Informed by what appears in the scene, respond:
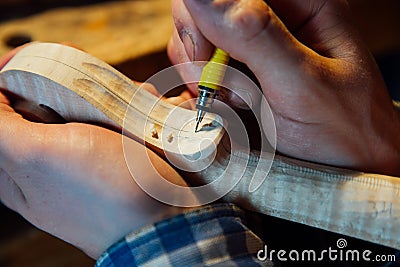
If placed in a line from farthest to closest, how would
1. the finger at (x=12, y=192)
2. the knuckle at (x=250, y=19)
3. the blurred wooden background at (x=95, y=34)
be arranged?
1. the blurred wooden background at (x=95, y=34)
2. the finger at (x=12, y=192)
3. the knuckle at (x=250, y=19)

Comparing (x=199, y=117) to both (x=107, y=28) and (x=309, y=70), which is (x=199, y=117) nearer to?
(x=309, y=70)

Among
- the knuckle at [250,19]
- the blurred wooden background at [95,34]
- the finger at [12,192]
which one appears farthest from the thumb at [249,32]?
the blurred wooden background at [95,34]

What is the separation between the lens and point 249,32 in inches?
13.9

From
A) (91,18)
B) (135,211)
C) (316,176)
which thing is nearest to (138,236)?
(135,211)

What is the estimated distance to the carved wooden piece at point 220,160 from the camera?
390 mm

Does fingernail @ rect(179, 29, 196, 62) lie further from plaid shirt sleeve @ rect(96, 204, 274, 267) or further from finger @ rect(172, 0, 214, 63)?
plaid shirt sleeve @ rect(96, 204, 274, 267)

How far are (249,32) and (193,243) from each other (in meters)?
0.17

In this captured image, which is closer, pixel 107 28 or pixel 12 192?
pixel 12 192

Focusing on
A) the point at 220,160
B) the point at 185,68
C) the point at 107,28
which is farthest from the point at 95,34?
the point at 220,160

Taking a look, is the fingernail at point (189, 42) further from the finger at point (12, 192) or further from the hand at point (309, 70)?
the finger at point (12, 192)

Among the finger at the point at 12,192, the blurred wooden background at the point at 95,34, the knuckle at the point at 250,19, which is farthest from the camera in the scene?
the blurred wooden background at the point at 95,34

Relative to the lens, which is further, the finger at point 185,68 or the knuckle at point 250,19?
the finger at point 185,68

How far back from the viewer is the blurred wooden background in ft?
2.82

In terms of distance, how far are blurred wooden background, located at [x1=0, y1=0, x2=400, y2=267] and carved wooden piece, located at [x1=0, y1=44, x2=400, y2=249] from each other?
0.36m
